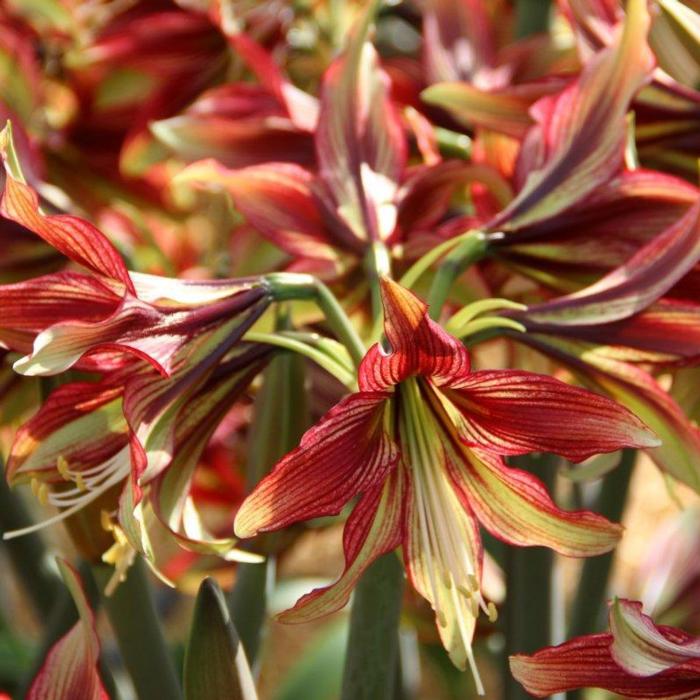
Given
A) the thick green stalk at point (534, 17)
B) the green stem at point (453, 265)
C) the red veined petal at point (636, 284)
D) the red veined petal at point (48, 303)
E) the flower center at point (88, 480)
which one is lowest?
the flower center at point (88, 480)

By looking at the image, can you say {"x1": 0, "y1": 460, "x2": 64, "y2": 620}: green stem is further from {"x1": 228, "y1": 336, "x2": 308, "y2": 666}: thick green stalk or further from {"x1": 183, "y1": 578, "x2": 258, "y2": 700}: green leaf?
{"x1": 183, "y1": 578, "x2": 258, "y2": 700}: green leaf

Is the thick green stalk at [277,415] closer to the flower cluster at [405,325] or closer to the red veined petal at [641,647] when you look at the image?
the flower cluster at [405,325]

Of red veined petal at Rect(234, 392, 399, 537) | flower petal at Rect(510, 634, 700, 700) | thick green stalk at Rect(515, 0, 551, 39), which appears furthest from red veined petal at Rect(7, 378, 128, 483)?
thick green stalk at Rect(515, 0, 551, 39)

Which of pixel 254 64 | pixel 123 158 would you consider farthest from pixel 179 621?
pixel 254 64

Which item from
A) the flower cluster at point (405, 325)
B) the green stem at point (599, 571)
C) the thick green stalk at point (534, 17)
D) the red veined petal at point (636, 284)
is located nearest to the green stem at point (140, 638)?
the flower cluster at point (405, 325)

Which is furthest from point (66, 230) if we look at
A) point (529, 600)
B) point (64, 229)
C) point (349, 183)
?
point (529, 600)

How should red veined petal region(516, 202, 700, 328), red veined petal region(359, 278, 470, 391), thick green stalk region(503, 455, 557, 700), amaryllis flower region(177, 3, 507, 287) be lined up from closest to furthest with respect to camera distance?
red veined petal region(359, 278, 470, 391) < red veined petal region(516, 202, 700, 328) < amaryllis flower region(177, 3, 507, 287) < thick green stalk region(503, 455, 557, 700)

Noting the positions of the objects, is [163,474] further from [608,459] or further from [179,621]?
[179,621]

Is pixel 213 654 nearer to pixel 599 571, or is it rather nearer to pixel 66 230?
pixel 66 230
